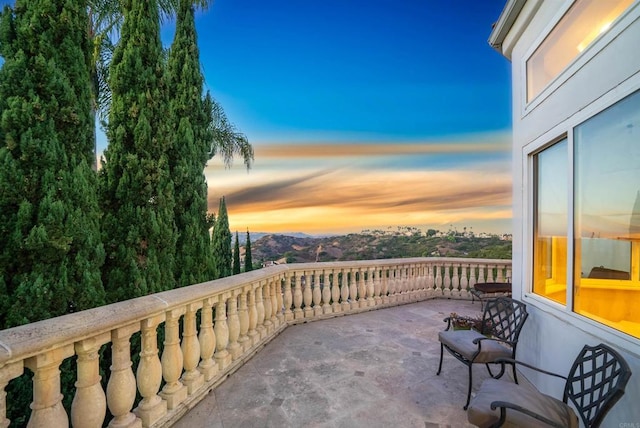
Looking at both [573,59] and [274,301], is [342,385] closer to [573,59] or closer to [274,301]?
[274,301]

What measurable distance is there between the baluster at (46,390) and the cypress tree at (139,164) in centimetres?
268

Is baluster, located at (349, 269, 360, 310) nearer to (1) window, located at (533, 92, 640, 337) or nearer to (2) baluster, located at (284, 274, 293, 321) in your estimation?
(2) baluster, located at (284, 274, 293, 321)

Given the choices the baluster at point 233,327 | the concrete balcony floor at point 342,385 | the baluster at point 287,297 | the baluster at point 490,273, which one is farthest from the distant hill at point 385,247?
the baluster at point 233,327

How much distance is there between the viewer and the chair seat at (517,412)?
165 centimetres

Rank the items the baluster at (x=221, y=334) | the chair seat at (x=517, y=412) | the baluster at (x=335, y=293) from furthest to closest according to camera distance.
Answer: the baluster at (x=335, y=293) < the baluster at (x=221, y=334) < the chair seat at (x=517, y=412)

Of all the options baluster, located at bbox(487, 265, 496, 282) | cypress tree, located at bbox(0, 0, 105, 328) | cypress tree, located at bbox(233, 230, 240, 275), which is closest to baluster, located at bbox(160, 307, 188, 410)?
cypress tree, located at bbox(0, 0, 105, 328)

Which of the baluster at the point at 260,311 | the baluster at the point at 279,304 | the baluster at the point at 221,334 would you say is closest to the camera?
the baluster at the point at 221,334

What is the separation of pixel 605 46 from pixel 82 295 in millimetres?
4883

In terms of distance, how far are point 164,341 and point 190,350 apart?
0.31m

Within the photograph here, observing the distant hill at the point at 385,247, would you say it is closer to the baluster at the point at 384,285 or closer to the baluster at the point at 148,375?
the baluster at the point at 384,285

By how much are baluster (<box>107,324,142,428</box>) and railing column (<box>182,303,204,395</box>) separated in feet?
1.98

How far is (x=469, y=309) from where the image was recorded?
617cm

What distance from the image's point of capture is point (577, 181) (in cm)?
246

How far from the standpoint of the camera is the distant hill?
26.1 feet
